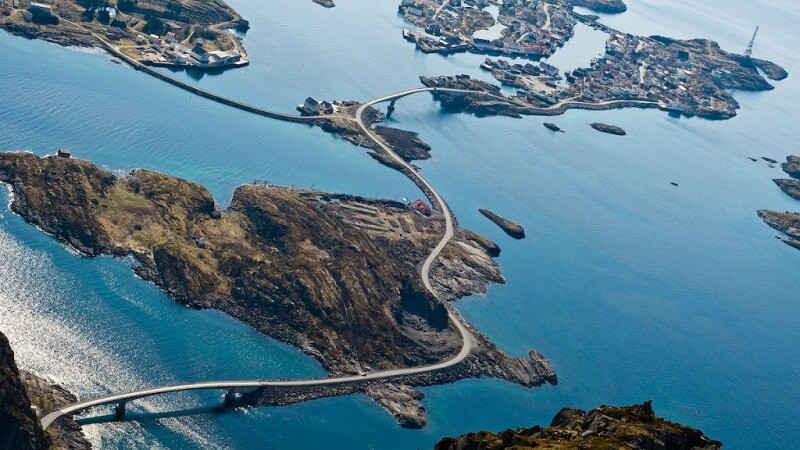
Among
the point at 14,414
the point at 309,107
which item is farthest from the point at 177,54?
the point at 14,414

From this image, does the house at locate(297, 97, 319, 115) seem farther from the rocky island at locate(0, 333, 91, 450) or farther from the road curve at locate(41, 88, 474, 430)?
the rocky island at locate(0, 333, 91, 450)

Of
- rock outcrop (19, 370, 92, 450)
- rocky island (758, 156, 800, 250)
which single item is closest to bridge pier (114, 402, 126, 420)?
→ rock outcrop (19, 370, 92, 450)

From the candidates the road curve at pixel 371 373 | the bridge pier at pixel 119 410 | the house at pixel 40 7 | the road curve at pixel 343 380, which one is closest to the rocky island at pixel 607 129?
the road curve at pixel 371 373

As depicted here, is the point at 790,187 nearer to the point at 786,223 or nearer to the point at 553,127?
the point at 786,223

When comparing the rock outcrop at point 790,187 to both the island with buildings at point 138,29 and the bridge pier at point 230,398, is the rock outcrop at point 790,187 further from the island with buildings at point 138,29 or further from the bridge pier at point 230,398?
the bridge pier at point 230,398

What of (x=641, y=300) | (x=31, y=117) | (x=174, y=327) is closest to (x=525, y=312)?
(x=641, y=300)
